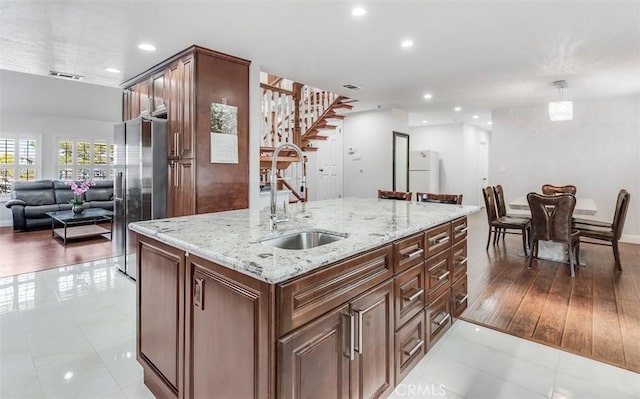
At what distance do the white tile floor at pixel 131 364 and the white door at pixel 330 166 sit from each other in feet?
17.3

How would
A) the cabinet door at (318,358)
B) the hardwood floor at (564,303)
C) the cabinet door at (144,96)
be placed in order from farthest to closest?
1. the cabinet door at (144,96)
2. the hardwood floor at (564,303)
3. the cabinet door at (318,358)

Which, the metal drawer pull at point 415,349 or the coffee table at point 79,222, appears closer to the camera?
the metal drawer pull at point 415,349

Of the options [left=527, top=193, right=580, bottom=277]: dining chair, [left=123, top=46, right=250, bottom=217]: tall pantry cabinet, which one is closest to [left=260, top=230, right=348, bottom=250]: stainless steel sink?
[left=123, top=46, right=250, bottom=217]: tall pantry cabinet

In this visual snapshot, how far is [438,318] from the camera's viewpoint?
2.25 m

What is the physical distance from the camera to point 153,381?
1.78 m

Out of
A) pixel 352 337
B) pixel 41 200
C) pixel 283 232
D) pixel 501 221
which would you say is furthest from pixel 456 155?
pixel 41 200

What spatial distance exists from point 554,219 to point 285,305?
13.6 feet

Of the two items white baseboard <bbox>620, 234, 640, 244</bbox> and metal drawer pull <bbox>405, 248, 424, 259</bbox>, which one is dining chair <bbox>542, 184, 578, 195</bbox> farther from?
metal drawer pull <bbox>405, 248, 424, 259</bbox>

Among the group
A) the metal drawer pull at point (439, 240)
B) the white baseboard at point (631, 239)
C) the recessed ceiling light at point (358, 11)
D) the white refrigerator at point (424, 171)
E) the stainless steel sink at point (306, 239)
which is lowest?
the white baseboard at point (631, 239)

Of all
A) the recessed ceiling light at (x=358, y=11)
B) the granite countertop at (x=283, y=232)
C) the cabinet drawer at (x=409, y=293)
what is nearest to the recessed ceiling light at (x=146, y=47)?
the recessed ceiling light at (x=358, y=11)

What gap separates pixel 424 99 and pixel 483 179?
570 cm

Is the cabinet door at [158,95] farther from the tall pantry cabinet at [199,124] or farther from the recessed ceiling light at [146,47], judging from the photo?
the recessed ceiling light at [146,47]

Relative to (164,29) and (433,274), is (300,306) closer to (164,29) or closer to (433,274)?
(433,274)

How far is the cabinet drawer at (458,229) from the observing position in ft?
7.91
